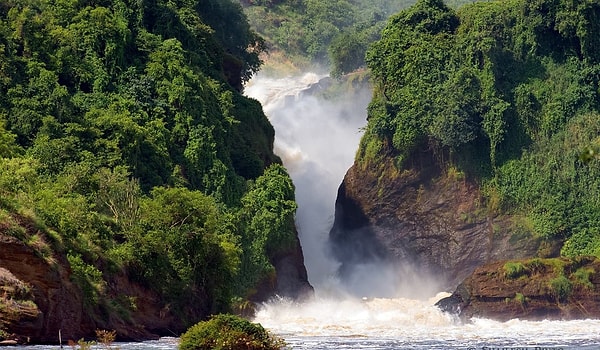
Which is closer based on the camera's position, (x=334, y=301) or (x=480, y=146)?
(x=334, y=301)

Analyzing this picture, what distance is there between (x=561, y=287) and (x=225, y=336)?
43375 millimetres

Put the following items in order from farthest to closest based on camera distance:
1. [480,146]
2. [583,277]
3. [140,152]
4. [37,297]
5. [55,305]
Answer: [480,146] < [583,277] < [140,152] < [55,305] < [37,297]

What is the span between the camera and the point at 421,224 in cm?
10225

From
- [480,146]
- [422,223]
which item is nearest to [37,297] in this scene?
[422,223]

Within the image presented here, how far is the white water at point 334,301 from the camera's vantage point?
217 ft

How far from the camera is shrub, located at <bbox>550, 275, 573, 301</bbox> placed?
83.2 meters

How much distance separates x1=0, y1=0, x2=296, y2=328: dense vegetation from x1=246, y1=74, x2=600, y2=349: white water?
5.35 metres

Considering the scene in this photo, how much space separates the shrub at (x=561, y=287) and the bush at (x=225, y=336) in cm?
4156

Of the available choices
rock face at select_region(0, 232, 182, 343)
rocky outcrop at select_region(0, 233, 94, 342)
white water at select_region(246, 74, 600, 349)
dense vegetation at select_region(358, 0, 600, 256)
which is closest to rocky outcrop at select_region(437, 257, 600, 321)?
white water at select_region(246, 74, 600, 349)

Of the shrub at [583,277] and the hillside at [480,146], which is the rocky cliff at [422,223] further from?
the shrub at [583,277]

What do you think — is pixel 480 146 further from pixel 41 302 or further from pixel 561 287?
pixel 41 302

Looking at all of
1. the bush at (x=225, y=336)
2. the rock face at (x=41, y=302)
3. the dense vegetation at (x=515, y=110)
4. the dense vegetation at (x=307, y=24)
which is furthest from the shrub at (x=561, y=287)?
the dense vegetation at (x=307, y=24)

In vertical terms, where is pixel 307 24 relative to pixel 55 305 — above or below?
above

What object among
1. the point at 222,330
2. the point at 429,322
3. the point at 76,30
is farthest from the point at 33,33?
the point at 222,330
